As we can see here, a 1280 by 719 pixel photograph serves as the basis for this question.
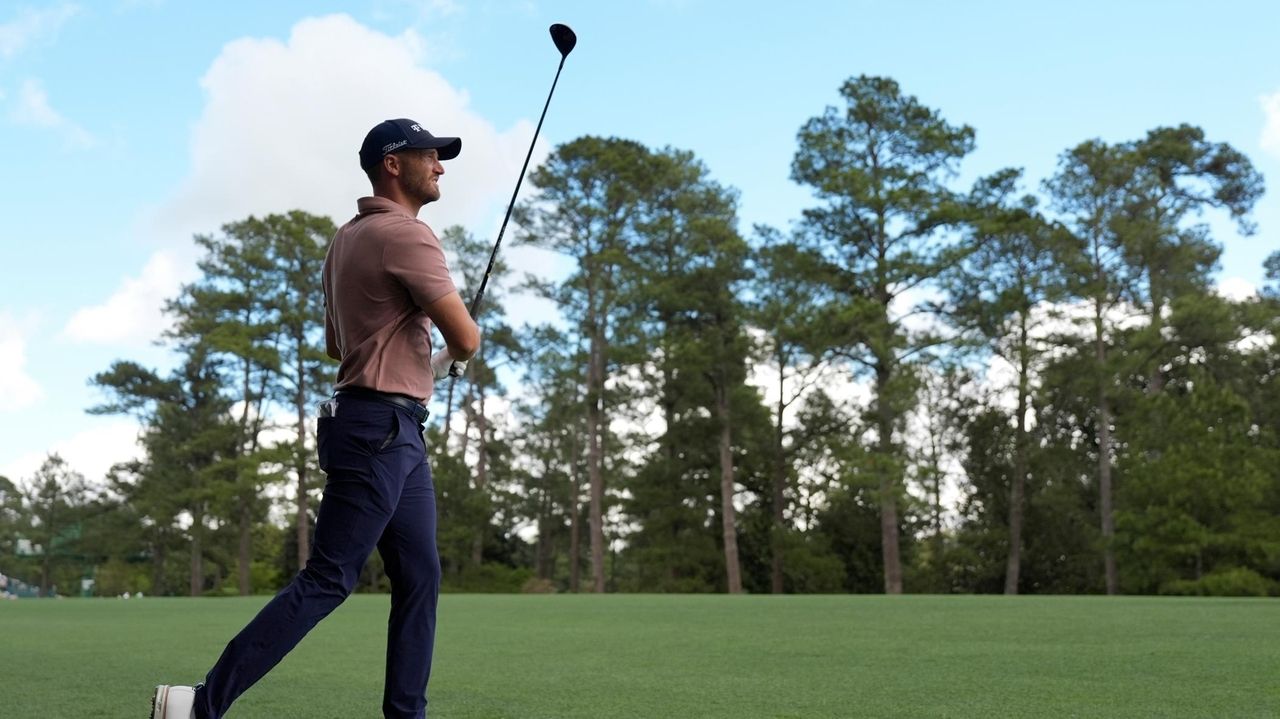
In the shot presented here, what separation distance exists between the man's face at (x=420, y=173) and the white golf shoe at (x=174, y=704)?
57.4 inches

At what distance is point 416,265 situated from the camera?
329cm

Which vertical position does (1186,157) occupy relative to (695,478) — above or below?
above

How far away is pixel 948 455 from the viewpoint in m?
40.5

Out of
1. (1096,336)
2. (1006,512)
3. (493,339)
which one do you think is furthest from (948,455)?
(493,339)

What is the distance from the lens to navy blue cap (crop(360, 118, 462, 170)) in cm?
350

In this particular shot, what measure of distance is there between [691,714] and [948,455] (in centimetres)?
3762

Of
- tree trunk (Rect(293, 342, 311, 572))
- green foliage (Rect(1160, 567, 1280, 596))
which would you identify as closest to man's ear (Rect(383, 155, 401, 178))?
green foliage (Rect(1160, 567, 1280, 596))

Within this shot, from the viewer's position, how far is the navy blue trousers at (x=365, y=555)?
3137 millimetres

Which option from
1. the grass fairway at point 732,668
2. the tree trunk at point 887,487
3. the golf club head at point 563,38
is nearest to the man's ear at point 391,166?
the golf club head at point 563,38

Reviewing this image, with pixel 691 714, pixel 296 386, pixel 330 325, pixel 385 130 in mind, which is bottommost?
pixel 691 714

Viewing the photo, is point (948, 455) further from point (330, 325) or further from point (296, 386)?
point (330, 325)

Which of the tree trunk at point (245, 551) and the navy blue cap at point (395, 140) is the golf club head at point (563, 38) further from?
the tree trunk at point (245, 551)

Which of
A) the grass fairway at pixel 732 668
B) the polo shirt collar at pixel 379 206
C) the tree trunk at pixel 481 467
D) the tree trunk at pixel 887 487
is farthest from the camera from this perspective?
the tree trunk at pixel 481 467

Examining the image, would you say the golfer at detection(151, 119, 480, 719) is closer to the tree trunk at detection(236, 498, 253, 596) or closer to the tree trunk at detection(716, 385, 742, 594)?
the tree trunk at detection(716, 385, 742, 594)
